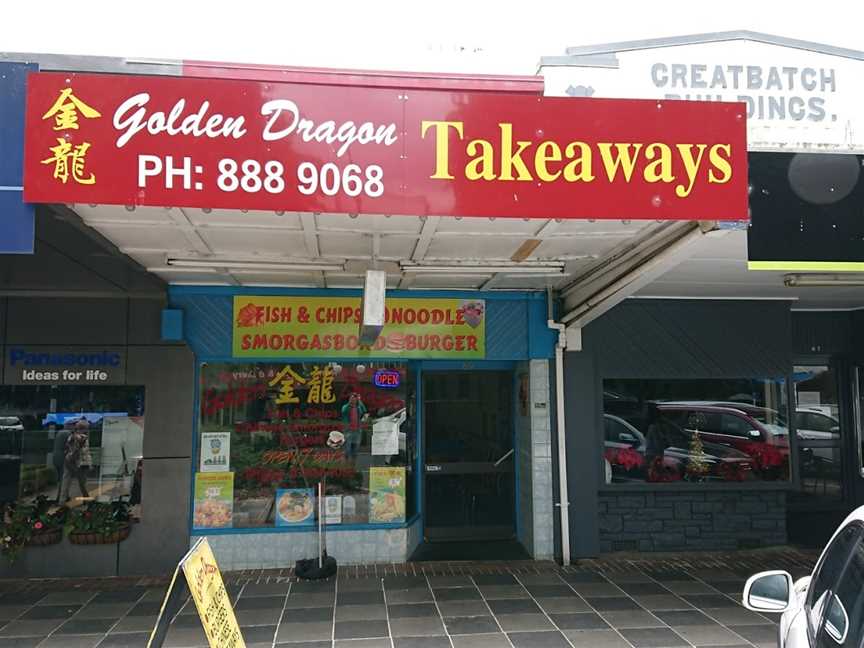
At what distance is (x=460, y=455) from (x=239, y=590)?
2921 millimetres

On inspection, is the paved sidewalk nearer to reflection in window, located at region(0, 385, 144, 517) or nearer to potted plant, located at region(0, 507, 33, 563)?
potted plant, located at region(0, 507, 33, 563)

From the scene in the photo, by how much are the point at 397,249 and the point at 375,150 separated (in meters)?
1.54

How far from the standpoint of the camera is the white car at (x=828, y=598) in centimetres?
237

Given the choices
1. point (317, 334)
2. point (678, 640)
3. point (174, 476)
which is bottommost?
point (678, 640)

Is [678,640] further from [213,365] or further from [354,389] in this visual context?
[213,365]

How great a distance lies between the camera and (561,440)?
7.40 m

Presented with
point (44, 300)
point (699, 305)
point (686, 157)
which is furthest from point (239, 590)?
point (699, 305)

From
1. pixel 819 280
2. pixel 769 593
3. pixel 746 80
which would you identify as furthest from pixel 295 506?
pixel 746 80

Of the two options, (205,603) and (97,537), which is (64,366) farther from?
(205,603)

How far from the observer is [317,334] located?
24.2 ft

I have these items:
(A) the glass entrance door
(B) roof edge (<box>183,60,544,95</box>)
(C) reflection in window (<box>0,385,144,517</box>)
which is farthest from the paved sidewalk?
(B) roof edge (<box>183,60,544,95</box>)

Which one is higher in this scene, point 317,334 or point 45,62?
point 45,62

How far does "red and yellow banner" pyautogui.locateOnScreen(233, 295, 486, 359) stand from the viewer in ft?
23.9

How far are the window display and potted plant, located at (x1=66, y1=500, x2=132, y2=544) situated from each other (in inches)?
31.8
